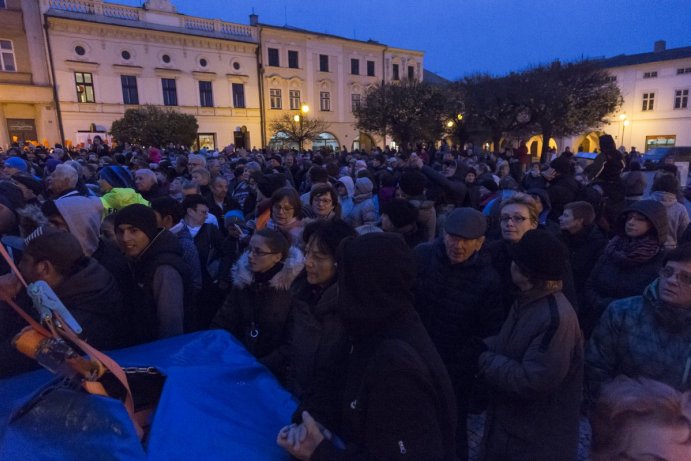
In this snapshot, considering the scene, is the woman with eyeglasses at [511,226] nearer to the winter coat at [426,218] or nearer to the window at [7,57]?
the winter coat at [426,218]

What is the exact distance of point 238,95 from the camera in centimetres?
3400

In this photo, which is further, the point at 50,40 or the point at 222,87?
the point at 222,87

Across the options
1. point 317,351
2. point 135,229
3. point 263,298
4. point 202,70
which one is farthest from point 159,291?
point 202,70

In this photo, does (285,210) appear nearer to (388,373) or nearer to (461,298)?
(461,298)

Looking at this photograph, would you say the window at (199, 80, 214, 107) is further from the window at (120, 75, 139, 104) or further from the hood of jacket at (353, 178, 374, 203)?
the hood of jacket at (353, 178, 374, 203)

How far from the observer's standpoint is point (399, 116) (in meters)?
22.6

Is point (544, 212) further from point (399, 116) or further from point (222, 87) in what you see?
point (222, 87)

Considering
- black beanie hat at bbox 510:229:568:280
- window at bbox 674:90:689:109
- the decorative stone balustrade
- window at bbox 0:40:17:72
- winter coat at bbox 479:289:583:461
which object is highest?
the decorative stone balustrade

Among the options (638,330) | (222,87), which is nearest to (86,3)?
(222,87)

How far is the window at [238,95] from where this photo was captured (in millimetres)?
33750

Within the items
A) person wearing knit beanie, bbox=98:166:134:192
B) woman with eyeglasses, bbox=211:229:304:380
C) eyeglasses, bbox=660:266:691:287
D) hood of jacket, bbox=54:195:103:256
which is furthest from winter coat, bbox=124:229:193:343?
person wearing knit beanie, bbox=98:166:134:192

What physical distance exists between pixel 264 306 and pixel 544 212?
326cm

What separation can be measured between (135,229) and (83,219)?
29.9 inches

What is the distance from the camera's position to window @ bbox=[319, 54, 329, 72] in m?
37.7
